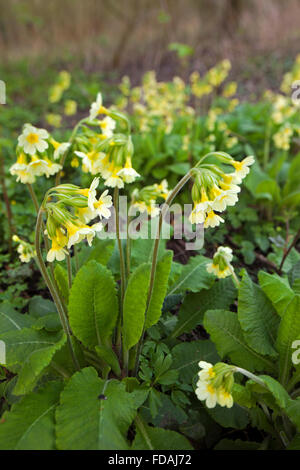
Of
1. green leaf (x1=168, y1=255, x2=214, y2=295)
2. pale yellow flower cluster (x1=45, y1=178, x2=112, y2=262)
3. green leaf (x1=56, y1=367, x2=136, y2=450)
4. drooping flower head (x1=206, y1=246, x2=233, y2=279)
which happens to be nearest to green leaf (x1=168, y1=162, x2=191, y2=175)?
green leaf (x1=168, y1=255, x2=214, y2=295)

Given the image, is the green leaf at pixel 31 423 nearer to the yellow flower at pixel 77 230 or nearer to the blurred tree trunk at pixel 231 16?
the yellow flower at pixel 77 230

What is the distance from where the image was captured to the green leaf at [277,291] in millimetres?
1758

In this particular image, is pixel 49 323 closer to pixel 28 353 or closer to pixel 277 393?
pixel 28 353

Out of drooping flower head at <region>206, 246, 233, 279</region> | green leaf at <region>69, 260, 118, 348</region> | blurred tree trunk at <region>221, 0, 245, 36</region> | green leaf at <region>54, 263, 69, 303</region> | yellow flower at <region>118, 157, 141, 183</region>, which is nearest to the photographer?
yellow flower at <region>118, 157, 141, 183</region>

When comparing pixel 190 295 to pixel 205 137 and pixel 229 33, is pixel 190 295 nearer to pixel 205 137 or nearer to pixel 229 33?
pixel 205 137

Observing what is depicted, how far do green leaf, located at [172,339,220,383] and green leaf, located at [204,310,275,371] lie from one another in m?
0.10

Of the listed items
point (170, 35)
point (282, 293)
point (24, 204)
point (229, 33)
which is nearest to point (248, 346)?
point (282, 293)

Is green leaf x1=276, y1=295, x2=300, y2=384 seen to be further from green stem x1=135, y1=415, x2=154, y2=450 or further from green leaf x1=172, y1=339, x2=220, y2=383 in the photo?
green stem x1=135, y1=415, x2=154, y2=450

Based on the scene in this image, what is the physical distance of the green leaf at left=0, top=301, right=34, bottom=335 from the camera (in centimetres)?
185

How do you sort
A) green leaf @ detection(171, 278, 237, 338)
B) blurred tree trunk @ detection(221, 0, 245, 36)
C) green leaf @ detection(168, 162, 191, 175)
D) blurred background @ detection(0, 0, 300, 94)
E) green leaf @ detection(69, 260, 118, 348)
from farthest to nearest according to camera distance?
blurred tree trunk @ detection(221, 0, 245, 36)
blurred background @ detection(0, 0, 300, 94)
green leaf @ detection(168, 162, 191, 175)
green leaf @ detection(171, 278, 237, 338)
green leaf @ detection(69, 260, 118, 348)

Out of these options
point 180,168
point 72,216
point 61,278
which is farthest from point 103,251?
point 180,168

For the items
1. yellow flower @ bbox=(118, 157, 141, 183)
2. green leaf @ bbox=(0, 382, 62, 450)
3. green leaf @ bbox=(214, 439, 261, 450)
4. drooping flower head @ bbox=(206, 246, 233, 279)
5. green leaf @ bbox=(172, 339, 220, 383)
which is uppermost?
yellow flower @ bbox=(118, 157, 141, 183)

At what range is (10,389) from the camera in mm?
1688

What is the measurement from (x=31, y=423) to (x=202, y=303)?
1.03 metres
